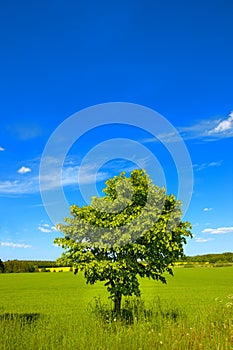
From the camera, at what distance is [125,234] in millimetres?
14422

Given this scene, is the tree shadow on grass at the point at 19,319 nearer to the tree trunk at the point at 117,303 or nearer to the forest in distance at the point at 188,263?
the tree trunk at the point at 117,303

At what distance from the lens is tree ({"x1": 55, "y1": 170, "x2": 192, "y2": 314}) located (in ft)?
47.4

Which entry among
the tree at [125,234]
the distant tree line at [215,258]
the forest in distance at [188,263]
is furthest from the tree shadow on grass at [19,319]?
the distant tree line at [215,258]

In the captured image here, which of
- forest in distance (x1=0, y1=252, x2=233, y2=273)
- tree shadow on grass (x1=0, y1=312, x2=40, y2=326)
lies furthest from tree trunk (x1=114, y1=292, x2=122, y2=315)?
forest in distance (x1=0, y1=252, x2=233, y2=273)

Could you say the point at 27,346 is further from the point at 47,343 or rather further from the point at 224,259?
the point at 224,259

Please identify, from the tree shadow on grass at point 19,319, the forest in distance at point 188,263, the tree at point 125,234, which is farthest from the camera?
the forest in distance at point 188,263

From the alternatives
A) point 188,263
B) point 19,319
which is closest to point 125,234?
point 19,319

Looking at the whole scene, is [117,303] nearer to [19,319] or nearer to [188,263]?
[19,319]

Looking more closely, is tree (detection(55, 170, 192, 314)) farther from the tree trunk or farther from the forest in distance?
the forest in distance

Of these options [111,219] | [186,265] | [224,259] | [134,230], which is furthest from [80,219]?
[224,259]

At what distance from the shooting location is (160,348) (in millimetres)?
9258

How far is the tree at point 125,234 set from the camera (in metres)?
14.5

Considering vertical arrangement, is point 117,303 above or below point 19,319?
above

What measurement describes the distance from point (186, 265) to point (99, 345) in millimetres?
106139
